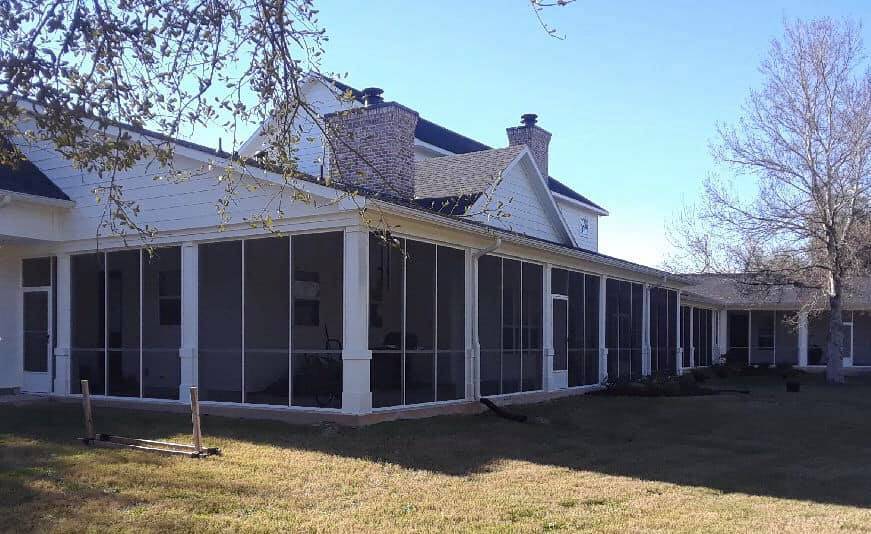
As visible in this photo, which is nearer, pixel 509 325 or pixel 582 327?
pixel 509 325

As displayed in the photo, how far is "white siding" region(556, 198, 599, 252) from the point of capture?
31578 millimetres

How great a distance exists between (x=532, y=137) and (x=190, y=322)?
1174 cm

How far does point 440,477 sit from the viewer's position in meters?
9.19

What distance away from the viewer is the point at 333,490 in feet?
27.3

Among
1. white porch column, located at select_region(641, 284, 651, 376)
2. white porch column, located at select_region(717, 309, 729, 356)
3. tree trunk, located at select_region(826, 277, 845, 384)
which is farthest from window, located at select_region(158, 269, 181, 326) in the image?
white porch column, located at select_region(717, 309, 729, 356)

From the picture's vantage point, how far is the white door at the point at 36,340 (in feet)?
53.8

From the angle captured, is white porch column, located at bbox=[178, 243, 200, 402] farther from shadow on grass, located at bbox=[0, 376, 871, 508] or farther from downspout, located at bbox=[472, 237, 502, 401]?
downspout, located at bbox=[472, 237, 502, 401]

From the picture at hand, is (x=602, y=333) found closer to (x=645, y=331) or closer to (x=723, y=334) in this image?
(x=645, y=331)

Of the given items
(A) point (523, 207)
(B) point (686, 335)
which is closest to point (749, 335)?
(B) point (686, 335)

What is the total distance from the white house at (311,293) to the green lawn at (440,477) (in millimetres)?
1330

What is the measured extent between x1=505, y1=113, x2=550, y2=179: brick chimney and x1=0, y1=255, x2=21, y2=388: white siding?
12.7 m

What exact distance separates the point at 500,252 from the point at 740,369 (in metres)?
19.9

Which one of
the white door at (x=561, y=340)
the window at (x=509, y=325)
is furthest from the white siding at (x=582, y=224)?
the window at (x=509, y=325)

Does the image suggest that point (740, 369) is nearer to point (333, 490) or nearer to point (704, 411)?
point (704, 411)
